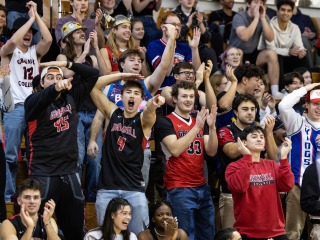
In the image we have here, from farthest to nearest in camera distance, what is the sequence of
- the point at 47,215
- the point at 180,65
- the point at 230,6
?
the point at 230,6, the point at 180,65, the point at 47,215

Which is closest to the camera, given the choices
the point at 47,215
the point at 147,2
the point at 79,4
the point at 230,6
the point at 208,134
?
the point at 47,215

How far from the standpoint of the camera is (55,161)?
32.1 ft

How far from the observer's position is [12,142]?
11078mm

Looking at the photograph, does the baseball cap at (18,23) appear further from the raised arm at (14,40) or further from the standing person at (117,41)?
the standing person at (117,41)

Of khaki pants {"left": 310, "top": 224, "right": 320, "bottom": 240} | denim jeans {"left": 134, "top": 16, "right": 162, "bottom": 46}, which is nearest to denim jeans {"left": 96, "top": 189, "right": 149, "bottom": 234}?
khaki pants {"left": 310, "top": 224, "right": 320, "bottom": 240}

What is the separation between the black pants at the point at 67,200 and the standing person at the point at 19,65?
1.45 m

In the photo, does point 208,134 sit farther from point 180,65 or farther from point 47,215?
point 47,215

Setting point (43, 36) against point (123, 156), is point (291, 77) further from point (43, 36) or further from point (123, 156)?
point (123, 156)

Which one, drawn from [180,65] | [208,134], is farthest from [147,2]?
[208,134]

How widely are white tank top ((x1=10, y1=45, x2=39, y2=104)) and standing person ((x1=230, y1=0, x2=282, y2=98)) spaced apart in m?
3.53

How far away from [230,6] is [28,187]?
7016 millimetres

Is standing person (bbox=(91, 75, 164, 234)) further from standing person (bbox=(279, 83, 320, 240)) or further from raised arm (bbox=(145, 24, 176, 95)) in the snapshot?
standing person (bbox=(279, 83, 320, 240))

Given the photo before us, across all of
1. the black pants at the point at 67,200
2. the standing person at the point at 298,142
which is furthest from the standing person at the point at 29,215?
the standing person at the point at 298,142

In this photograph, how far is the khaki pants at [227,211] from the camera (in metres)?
11.0
